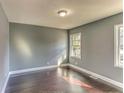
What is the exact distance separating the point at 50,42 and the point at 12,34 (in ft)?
6.36

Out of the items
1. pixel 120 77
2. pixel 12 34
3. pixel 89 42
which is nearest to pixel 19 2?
pixel 12 34

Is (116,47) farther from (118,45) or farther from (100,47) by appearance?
(100,47)

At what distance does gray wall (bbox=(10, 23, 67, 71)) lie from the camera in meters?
4.24

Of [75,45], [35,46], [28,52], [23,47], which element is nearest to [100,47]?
[75,45]

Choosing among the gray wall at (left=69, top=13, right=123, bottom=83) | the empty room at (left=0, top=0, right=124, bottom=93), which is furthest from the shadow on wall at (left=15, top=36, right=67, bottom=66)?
the gray wall at (left=69, top=13, right=123, bottom=83)

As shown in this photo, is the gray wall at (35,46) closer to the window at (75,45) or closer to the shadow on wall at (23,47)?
the shadow on wall at (23,47)

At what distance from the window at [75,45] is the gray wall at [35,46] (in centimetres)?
43

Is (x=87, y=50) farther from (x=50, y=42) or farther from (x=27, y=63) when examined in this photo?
(x=27, y=63)

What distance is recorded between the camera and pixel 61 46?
221 inches

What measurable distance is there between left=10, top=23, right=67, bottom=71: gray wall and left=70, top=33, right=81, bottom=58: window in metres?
0.43

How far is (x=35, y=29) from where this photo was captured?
187 inches

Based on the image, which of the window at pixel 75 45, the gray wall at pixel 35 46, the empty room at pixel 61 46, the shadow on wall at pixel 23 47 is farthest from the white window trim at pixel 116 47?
the shadow on wall at pixel 23 47

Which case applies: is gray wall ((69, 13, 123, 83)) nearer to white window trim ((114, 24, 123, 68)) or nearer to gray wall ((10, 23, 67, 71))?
white window trim ((114, 24, 123, 68))

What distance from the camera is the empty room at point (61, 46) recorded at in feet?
8.53
